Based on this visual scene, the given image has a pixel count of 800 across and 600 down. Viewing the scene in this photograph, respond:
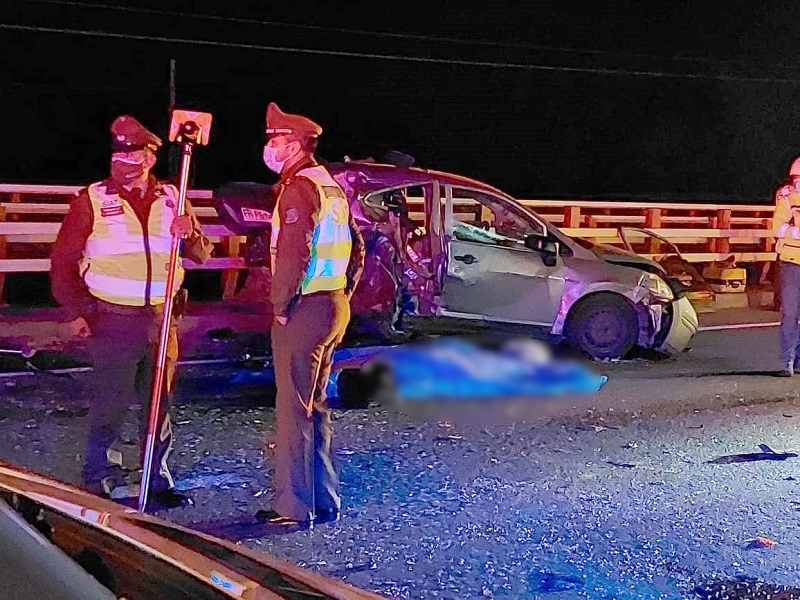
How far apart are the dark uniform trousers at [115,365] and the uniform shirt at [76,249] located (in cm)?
11

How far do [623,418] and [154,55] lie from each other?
1032 inches

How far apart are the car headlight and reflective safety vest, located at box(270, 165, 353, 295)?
19.6 ft

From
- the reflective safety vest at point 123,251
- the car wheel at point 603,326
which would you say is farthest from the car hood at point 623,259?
the reflective safety vest at point 123,251

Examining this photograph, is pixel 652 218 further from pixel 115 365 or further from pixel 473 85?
pixel 473 85

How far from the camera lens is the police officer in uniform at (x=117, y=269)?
17.9 ft

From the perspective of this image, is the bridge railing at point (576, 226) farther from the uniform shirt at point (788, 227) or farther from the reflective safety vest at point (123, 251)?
the reflective safety vest at point (123, 251)

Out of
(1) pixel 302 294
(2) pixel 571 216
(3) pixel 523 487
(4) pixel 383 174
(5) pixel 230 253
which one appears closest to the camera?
(1) pixel 302 294

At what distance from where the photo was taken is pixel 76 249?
5449 mm

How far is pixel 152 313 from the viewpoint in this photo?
5.59 metres

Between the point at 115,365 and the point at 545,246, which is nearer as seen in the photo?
the point at 115,365

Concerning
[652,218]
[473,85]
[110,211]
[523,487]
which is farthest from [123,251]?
[473,85]

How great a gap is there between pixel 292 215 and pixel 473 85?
3191 cm

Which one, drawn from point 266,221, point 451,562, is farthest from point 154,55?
point 451,562

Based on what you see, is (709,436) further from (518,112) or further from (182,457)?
(518,112)
